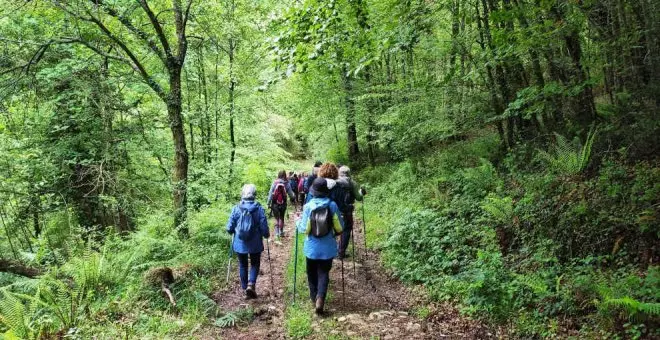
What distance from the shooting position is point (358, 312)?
6379mm

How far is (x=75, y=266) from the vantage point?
7047mm

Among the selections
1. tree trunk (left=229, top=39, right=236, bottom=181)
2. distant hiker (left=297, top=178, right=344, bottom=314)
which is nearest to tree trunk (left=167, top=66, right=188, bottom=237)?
distant hiker (left=297, top=178, right=344, bottom=314)

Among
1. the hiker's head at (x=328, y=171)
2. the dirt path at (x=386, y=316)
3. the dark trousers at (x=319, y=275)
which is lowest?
the dirt path at (x=386, y=316)

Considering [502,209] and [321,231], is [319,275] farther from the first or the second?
[502,209]

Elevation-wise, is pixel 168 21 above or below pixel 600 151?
above

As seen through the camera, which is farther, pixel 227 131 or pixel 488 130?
pixel 227 131

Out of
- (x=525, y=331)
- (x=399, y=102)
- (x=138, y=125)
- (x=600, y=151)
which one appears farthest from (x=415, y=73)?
(x=525, y=331)

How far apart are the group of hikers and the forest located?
0.57 m

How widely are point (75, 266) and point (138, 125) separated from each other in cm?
518

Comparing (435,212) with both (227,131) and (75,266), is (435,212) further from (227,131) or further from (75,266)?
(227,131)

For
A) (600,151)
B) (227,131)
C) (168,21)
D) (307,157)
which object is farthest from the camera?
(307,157)

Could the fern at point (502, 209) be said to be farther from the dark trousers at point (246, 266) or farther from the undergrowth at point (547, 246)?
the dark trousers at point (246, 266)

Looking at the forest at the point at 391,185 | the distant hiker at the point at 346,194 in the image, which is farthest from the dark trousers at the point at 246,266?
the distant hiker at the point at 346,194

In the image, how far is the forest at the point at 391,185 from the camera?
211 inches
